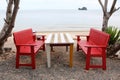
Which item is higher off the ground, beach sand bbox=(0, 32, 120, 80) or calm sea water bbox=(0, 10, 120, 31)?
beach sand bbox=(0, 32, 120, 80)

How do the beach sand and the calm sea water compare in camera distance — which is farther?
the calm sea water

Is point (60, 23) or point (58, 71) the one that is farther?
point (60, 23)

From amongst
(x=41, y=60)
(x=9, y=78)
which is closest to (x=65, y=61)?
(x=41, y=60)

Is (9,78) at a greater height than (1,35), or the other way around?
(1,35)

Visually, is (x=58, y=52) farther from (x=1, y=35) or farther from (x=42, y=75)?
(x=42, y=75)

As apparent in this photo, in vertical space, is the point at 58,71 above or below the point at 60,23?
above

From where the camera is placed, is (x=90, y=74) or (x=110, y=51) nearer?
(x=90, y=74)

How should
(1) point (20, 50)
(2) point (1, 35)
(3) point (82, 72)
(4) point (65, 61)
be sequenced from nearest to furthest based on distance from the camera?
1. (3) point (82, 72)
2. (1) point (20, 50)
3. (4) point (65, 61)
4. (2) point (1, 35)

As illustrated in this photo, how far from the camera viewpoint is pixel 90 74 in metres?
7.09

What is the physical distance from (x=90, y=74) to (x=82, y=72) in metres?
0.27

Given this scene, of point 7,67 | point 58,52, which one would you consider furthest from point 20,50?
point 58,52

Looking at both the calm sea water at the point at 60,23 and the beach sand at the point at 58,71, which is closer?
the beach sand at the point at 58,71

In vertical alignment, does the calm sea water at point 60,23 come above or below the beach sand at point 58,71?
below

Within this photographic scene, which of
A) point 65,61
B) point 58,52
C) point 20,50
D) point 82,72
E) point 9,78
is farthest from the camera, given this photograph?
point 58,52
